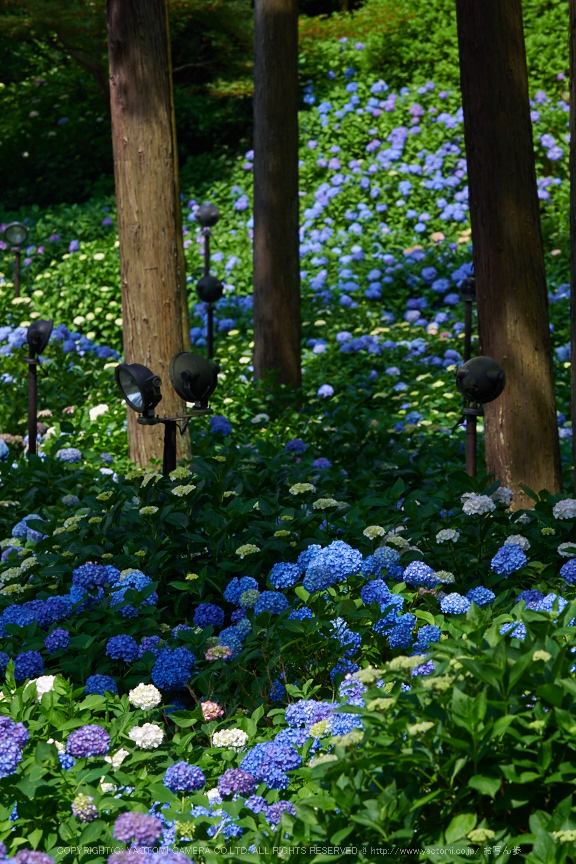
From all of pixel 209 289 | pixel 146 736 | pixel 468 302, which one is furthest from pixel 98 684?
pixel 209 289

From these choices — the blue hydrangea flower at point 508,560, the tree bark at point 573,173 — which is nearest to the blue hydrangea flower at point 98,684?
the blue hydrangea flower at point 508,560

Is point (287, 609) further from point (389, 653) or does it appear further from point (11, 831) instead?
point (11, 831)

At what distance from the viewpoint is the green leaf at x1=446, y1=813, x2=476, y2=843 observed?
167 cm

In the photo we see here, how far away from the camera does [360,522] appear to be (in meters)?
3.51

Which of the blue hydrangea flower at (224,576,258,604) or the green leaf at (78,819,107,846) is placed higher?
the blue hydrangea flower at (224,576,258,604)

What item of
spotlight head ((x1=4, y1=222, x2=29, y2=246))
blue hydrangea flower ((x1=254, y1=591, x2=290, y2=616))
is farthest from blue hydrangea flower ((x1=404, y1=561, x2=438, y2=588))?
spotlight head ((x1=4, y1=222, x2=29, y2=246))

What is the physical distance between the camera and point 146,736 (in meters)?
2.31

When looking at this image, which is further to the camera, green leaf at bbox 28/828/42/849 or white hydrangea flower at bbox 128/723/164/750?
white hydrangea flower at bbox 128/723/164/750

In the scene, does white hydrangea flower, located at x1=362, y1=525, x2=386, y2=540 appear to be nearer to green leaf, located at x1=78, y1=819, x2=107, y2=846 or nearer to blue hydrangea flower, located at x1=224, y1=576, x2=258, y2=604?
blue hydrangea flower, located at x1=224, y1=576, x2=258, y2=604

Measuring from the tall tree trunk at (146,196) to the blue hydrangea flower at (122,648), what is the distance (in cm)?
247

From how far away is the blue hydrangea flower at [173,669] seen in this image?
2.70 m

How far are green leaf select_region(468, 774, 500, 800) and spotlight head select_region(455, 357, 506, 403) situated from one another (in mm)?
2428

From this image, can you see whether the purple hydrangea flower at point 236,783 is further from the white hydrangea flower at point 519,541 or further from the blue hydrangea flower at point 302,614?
the white hydrangea flower at point 519,541

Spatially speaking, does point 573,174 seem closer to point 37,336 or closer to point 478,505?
point 478,505
